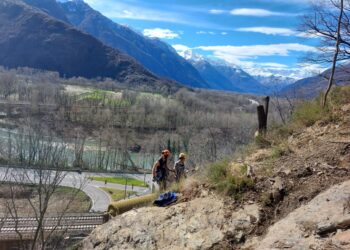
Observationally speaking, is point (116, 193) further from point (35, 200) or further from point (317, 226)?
point (317, 226)

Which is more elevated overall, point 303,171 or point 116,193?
point 303,171

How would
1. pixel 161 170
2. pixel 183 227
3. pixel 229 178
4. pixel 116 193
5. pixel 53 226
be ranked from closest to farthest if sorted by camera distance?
A: pixel 183 227
pixel 229 178
pixel 161 170
pixel 53 226
pixel 116 193

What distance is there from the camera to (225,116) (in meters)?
128

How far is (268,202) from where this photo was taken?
8211 mm

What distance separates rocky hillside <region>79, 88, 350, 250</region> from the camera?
22.7 ft

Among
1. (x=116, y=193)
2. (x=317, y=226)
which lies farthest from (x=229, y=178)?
(x=116, y=193)

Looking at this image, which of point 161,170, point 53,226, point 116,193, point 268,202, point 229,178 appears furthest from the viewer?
point 116,193

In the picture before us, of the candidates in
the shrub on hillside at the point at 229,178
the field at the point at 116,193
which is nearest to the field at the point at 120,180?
the field at the point at 116,193

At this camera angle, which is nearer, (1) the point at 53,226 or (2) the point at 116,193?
(1) the point at 53,226

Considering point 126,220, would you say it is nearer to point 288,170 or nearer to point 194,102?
point 288,170

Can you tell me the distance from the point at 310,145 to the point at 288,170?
4.23 ft

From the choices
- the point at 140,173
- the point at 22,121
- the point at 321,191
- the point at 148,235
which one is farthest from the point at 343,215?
the point at 22,121

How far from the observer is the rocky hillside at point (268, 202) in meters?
6.91

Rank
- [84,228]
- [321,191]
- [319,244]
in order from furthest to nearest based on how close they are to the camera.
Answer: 1. [84,228]
2. [321,191]
3. [319,244]
